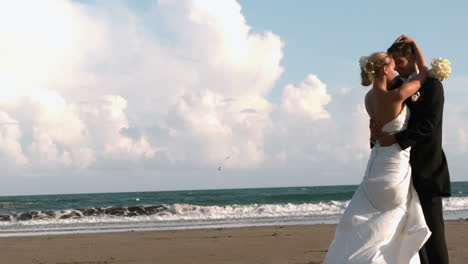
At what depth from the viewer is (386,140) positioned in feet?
13.0

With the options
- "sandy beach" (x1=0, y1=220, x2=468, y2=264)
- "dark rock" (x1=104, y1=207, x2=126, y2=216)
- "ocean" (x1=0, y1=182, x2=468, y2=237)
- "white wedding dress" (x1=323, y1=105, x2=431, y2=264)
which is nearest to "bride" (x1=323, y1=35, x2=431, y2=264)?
"white wedding dress" (x1=323, y1=105, x2=431, y2=264)

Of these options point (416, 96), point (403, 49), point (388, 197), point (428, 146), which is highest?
point (403, 49)

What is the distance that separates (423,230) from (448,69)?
42.3 inches

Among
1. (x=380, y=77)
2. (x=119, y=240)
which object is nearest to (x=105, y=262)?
(x=119, y=240)

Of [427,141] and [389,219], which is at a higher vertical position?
[427,141]

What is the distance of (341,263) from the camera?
13.0 ft

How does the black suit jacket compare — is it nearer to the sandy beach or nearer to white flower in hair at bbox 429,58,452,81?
white flower in hair at bbox 429,58,452,81

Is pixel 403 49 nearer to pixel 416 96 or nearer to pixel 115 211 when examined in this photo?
pixel 416 96

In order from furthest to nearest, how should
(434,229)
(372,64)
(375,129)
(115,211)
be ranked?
(115,211) < (375,129) < (434,229) < (372,64)

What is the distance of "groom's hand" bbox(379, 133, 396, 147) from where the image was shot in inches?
155

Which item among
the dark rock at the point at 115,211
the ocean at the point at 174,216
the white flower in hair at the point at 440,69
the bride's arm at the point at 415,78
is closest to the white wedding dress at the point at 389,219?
the bride's arm at the point at 415,78

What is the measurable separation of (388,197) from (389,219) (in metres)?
0.15

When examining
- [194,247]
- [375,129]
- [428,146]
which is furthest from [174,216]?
[428,146]

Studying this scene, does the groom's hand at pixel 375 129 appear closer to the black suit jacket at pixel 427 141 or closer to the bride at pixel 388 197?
the bride at pixel 388 197
